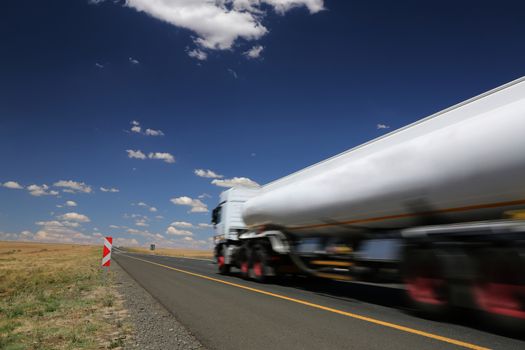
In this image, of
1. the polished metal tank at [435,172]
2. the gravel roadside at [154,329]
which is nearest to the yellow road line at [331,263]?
the polished metal tank at [435,172]

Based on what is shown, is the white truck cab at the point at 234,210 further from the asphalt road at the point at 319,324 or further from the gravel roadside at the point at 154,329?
Result: the gravel roadside at the point at 154,329

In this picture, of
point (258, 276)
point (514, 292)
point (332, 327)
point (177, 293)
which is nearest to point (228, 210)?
point (258, 276)

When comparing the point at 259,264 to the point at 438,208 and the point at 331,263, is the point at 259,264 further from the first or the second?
the point at 438,208

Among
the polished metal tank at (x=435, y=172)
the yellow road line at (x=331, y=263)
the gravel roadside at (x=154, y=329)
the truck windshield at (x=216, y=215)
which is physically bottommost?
the gravel roadside at (x=154, y=329)

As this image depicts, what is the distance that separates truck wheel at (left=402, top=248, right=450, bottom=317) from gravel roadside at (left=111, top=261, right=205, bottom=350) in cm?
364

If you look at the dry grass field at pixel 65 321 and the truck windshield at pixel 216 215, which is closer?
the dry grass field at pixel 65 321

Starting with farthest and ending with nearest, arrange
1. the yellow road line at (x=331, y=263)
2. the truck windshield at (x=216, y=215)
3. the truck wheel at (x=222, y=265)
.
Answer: the truck windshield at (x=216, y=215), the truck wheel at (x=222, y=265), the yellow road line at (x=331, y=263)

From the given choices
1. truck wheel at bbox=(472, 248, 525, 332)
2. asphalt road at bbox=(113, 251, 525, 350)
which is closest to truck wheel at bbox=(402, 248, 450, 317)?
asphalt road at bbox=(113, 251, 525, 350)

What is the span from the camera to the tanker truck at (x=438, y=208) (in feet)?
16.8

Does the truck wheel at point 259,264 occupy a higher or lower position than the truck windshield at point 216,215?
lower

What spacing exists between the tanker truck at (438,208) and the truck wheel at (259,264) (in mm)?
2759

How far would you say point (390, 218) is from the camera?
7434mm

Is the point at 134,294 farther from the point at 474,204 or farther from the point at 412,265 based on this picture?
the point at 474,204

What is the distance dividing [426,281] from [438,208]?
1.18 metres
